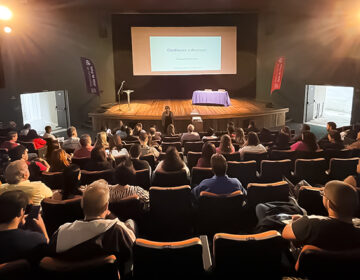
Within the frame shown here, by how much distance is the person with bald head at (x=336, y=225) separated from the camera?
6.91 feet

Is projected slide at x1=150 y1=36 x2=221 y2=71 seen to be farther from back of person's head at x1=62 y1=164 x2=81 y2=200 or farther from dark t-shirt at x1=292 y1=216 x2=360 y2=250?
dark t-shirt at x1=292 y1=216 x2=360 y2=250

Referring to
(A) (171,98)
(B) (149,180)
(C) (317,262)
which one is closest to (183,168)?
(B) (149,180)

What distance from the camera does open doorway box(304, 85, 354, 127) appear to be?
1428 centimetres

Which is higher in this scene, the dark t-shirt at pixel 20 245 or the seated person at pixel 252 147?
the dark t-shirt at pixel 20 245

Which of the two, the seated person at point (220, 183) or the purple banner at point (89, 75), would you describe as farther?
the purple banner at point (89, 75)

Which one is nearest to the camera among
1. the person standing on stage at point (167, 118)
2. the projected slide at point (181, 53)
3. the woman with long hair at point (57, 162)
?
the woman with long hair at point (57, 162)

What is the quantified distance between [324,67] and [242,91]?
5.20 metres

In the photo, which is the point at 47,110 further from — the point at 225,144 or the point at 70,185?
the point at 70,185

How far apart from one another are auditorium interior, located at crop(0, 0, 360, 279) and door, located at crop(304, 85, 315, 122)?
0.10m

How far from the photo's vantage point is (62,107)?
14336 millimetres

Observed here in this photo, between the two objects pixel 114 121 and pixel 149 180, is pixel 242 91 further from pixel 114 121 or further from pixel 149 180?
pixel 149 180

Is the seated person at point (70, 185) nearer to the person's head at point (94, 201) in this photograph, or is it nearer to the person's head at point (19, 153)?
the person's head at point (94, 201)

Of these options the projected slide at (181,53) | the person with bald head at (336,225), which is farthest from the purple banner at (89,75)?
the person with bald head at (336,225)

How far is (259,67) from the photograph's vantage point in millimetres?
16500
